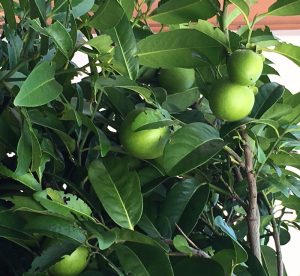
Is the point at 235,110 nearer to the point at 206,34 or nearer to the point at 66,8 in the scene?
the point at 206,34

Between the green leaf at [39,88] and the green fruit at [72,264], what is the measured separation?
168mm

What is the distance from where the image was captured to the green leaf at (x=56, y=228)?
1.71 ft

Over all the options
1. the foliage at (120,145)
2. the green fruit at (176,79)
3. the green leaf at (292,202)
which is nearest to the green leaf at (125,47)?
the foliage at (120,145)

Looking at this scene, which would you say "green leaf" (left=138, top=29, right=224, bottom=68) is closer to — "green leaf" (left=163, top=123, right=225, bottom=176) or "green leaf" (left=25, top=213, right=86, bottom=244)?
"green leaf" (left=163, top=123, right=225, bottom=176)

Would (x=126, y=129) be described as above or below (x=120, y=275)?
above

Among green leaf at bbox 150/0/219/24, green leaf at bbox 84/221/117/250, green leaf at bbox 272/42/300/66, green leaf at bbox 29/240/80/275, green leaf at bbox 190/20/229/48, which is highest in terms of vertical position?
green leaf at bbox 150/0/219/24

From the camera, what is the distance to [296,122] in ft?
2.15

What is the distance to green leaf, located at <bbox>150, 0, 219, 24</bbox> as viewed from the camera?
602mm

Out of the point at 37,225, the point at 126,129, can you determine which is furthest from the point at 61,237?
the point at 126,129

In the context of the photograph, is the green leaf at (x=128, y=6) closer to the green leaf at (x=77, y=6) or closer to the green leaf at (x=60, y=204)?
the green leaf at (x=77, y=6)

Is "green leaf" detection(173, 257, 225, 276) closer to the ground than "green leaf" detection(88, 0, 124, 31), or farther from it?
closer to the ground

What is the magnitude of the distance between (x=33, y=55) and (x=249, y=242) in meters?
0.33

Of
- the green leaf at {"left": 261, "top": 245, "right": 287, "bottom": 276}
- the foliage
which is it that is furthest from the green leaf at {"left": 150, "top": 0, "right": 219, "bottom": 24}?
the green leaf at {"left": 261, "top": 245, "right": 287, "bottom": 276}

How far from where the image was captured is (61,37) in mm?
498
